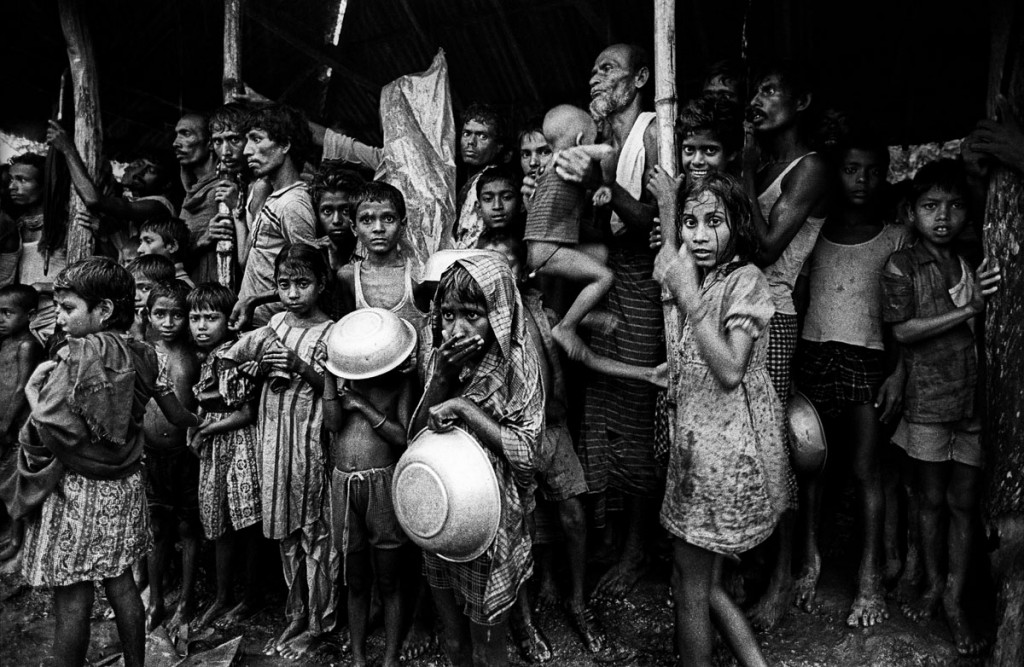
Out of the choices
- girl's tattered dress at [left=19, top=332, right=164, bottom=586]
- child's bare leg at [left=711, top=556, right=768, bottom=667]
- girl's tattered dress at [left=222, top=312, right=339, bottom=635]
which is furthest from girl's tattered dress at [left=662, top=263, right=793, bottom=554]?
girl's tattered dress at [left=19, top=332, right=164, bottom=586]

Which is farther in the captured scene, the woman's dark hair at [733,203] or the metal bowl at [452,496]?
the woman's dark hair at [733,203]

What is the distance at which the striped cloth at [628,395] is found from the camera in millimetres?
3664

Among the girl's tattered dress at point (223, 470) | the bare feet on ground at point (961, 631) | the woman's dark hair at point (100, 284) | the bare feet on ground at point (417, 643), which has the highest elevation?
the woman's dark hair at point (100, 284)

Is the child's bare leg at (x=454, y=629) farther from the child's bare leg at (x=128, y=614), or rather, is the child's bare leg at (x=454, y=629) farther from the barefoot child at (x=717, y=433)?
the child's bare leg at (x=128, y=614)

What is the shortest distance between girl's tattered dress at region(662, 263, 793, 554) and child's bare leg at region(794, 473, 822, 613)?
78 centimetres

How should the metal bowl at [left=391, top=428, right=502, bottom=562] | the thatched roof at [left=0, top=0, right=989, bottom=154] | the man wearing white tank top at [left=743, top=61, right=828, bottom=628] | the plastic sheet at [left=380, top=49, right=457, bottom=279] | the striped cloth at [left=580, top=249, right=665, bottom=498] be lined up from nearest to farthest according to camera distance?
the metal bowl at [left=391, top=428, right=502, bottom=562] → the man wearing white tank top at [left=743, top=61, right=828, bottom=628] → the striped cloth at [left=580, top=249, right=665, bottom=498] → the plastic sheet at [left=380, top=49, right=457, bottom=279] → the thatched roof at [left=0, top=0, right=989, bottom=154]

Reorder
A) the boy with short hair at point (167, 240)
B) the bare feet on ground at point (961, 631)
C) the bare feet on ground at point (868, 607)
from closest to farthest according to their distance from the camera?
the bare feet on ground at point (961, 631), the bare feet on ground at point (868, 607), the boy with short hair at point (167, 240)

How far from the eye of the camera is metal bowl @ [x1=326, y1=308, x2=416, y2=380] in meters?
3.23

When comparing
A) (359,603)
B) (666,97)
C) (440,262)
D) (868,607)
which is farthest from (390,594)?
(666,97)

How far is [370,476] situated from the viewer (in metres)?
3.37

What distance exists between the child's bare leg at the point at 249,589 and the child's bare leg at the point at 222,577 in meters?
0.04

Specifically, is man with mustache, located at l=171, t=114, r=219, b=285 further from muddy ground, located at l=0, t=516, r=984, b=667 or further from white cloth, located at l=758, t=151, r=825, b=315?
white cloth, located at l=758, t=151, r=825, b=315

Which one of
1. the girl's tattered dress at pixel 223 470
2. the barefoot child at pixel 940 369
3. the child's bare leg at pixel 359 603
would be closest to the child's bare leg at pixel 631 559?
the child's bare leg at pixel 359 603

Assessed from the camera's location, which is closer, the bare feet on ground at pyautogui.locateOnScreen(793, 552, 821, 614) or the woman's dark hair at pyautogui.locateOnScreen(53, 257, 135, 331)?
the woman's dark hair at pyautogui.locateOnScreen(53, 257, 135, 331)
